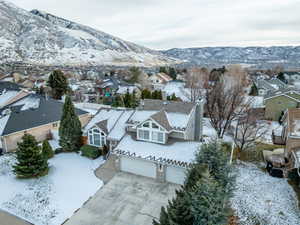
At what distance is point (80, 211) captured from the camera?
38.7ft

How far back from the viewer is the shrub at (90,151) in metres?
18.4

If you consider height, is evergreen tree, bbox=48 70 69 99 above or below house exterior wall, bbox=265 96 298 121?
above

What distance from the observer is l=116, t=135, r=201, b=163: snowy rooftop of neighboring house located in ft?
47.8

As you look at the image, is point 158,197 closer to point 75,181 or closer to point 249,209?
point 249,209

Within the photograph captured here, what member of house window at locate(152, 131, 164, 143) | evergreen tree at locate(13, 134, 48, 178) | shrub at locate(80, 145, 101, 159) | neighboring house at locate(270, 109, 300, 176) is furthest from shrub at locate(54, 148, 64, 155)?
neighboring house at locate(270, 109, 300, 176)

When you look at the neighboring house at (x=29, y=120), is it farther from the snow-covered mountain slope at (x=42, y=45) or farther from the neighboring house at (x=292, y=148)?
the snow-covered mountain slope at (x=42, y=45)


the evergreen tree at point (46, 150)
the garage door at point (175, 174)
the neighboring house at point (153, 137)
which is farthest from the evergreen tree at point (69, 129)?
the garage door at point (175, 174)

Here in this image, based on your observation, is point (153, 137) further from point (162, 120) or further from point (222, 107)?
point (222, 107)

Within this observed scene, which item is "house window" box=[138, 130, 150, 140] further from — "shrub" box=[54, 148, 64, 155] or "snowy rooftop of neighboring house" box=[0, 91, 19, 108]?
"snowy rooftop of neighboring house" box=[0, 91, 19, 108]

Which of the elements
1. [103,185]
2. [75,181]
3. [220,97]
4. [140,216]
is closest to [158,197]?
[140,216]

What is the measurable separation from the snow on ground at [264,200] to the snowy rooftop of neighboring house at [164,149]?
3.97m

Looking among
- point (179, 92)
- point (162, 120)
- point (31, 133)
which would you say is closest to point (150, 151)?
point (162, 120)

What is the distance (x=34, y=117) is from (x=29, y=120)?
2.56 feet

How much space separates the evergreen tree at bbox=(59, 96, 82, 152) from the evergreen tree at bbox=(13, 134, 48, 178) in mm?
4128
